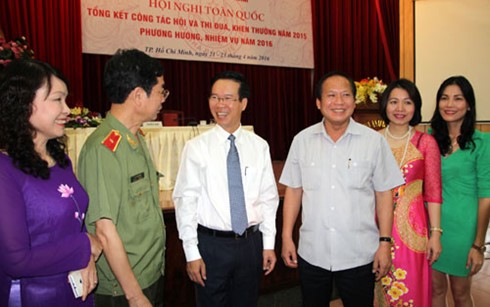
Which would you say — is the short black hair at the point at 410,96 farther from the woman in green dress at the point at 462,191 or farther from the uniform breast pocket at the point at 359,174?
the uniform breast pocket at the point at 359,174

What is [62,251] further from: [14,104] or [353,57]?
[353,57]

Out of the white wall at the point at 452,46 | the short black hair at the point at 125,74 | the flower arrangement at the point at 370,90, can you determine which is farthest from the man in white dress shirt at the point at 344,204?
the white wall at the point at 452,46

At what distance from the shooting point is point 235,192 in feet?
5.98

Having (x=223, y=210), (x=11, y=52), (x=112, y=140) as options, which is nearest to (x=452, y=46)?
(x=223, y=210)

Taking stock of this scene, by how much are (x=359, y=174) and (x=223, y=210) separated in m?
0.63

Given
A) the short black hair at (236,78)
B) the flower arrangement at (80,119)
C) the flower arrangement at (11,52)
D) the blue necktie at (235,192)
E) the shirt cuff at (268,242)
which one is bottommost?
the shirt cuff at (268,242)

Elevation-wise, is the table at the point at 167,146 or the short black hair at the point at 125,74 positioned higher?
the short black hair at the point at 125,74

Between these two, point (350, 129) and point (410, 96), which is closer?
point (350, 129)

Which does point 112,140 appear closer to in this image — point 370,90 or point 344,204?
point 344,204

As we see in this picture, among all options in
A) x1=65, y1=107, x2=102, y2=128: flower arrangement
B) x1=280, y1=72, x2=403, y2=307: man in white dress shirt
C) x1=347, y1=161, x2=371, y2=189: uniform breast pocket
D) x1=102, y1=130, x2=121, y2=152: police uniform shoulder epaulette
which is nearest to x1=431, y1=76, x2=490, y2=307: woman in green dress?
x1=280, y1=72, x2=403, y2=307: man in white dress shirt

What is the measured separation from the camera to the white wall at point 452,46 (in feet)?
19.9

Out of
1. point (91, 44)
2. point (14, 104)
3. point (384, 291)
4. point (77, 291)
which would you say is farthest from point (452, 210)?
point (91, 44)

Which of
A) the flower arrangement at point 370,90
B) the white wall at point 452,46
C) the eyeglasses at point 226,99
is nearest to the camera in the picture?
the eyeglasses at point 226,99

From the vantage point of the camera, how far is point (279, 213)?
303cm
